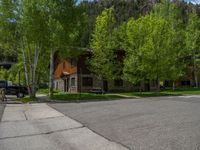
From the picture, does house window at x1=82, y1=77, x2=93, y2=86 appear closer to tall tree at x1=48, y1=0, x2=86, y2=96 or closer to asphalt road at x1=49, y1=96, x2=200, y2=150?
tall tree at x1=48, y1=0, x2=86, y2=96

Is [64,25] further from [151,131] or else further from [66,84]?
[151,131]

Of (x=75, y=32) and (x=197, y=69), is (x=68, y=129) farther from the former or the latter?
(x=197, y=69)

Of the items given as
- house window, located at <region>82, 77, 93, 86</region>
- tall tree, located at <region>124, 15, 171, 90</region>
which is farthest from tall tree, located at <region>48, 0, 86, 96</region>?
house window, located at <region>82, 77, 93, 86</region>

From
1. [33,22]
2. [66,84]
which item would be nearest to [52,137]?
[33,22]

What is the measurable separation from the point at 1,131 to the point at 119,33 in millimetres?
35059

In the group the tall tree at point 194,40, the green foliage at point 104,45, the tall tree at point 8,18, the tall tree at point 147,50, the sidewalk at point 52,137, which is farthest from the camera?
the tall tree at point 194,40

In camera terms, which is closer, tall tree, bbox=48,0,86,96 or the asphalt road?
the asphalt road

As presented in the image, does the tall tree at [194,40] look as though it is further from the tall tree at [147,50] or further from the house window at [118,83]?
the tall tree at [147,50]

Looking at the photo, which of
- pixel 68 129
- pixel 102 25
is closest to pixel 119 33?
pixel 102 25

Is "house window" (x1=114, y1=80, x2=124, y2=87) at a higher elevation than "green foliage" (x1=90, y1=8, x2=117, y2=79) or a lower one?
lower

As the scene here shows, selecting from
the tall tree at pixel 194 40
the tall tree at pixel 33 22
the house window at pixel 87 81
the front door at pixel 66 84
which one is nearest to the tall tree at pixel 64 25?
the tall tree at pixel 33 22

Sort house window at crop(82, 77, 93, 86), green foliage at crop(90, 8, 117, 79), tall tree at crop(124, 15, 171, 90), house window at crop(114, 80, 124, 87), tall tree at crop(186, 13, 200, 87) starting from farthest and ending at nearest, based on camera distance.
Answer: tall tree at crop(186, 13, 200, 87) → house window at crop(114, 80, 124, 87) → house window at crop(82, 77, 93, 86) → green foliage at crop(90, 8, 117, 79) → tall tree at crop(124, 15, 171, 90)

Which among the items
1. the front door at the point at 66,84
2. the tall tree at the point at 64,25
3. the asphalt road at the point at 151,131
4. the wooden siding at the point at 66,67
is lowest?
the asphalt road at the point at 151,131

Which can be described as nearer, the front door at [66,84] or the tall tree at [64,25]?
the tall tree at [64,25]
